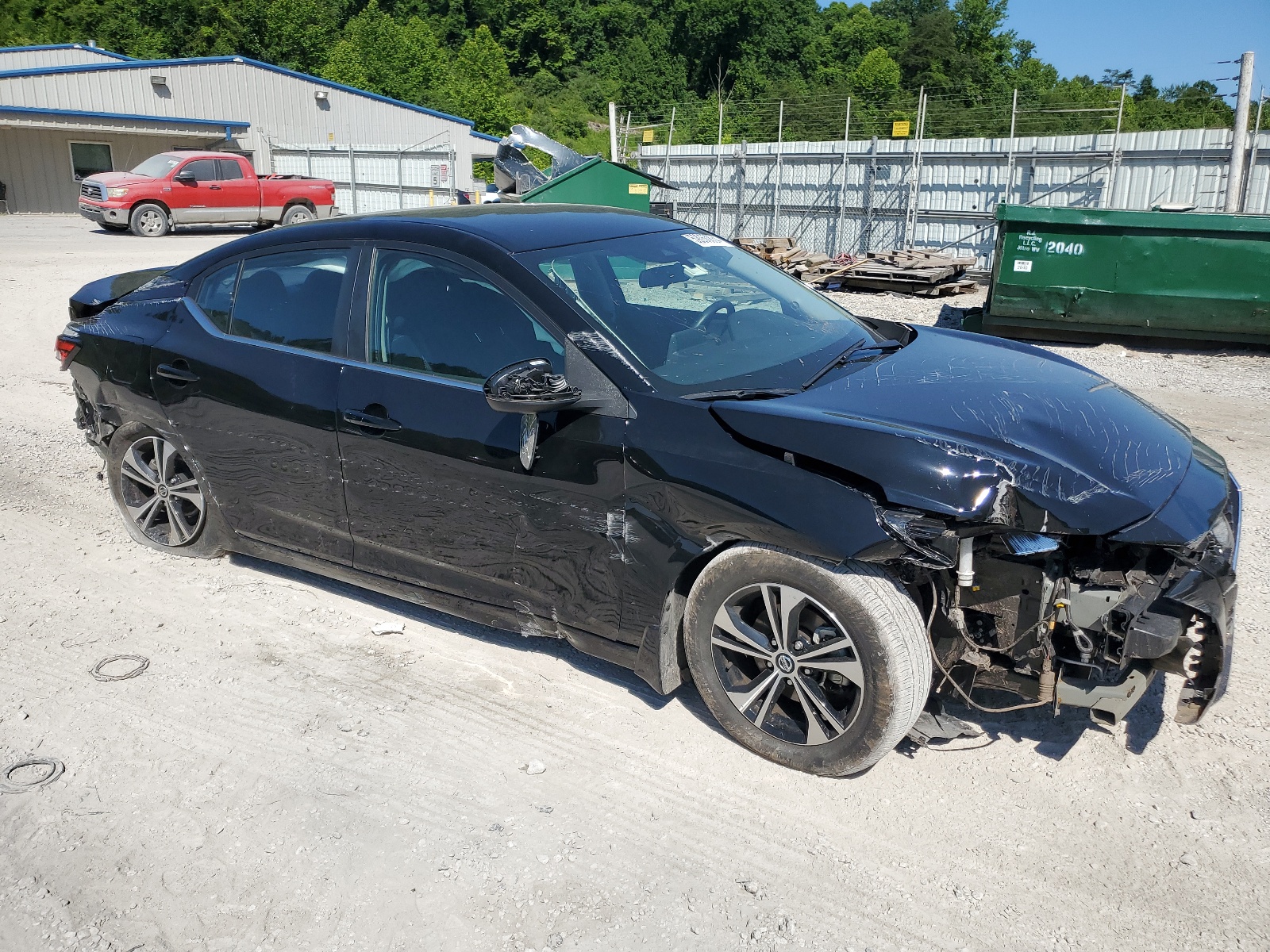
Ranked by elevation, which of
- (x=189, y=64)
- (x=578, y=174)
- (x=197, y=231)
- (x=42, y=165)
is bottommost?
(x=197, y=231)

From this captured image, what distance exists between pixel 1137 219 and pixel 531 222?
29.6ft

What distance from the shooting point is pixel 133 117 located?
31.6 meters

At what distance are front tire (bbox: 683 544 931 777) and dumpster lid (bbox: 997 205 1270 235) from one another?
921 cm

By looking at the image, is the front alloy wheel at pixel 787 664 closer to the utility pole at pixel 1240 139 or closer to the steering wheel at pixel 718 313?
the steering wheel at pixel 718 313

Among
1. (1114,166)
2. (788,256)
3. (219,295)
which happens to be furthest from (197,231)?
(219,295)

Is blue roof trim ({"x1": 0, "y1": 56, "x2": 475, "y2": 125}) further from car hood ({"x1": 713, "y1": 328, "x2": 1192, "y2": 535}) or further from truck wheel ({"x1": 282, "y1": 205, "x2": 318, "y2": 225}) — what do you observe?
car hood ({"x1": 713, "y1": 328, "x2": 1192, "y2": 535})

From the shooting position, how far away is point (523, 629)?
147 inches

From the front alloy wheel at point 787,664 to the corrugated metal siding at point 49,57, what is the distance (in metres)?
48.1

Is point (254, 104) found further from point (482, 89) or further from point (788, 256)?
point (788, 256)

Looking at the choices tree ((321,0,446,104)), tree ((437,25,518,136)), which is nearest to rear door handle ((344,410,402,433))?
tree ((437,25,518,136))

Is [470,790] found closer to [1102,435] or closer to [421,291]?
[421,291]

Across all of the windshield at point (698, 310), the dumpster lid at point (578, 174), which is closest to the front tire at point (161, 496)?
the windshield at point (698, 310)

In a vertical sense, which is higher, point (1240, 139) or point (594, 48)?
point (594, 48)

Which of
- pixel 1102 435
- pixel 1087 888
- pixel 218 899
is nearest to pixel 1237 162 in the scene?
pixel 1102 435
